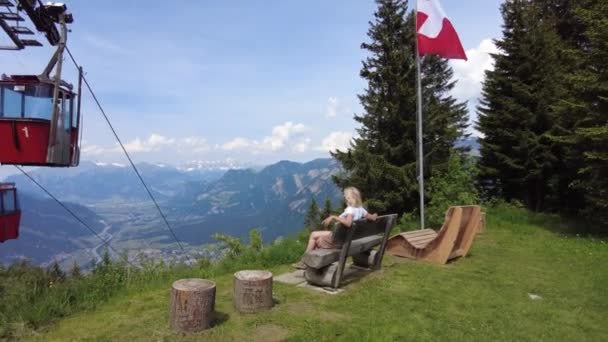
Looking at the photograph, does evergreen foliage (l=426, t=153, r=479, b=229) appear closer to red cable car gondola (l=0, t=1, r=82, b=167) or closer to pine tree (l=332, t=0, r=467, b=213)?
pine tree (l=332, t=0, r=467, b=213)

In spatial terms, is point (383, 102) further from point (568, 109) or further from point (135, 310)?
point (135, 310)

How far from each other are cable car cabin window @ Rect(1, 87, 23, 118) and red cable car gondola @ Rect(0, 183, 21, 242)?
8731mm

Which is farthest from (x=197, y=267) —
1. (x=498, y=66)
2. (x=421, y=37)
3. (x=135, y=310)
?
(x=498, y=66)

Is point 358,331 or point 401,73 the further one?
point 401,73

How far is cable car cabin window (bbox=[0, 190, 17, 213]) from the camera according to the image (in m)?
18.1

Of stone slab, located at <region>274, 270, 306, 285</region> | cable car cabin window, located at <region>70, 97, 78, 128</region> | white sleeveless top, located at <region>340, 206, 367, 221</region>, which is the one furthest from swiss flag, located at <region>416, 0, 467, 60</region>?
cable car cabin window, located at <region>70, 97, 78, 128</region>

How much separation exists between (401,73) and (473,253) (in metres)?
12.1

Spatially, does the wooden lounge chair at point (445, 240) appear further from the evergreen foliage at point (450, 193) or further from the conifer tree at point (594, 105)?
the conifer tree at point (594, 105)

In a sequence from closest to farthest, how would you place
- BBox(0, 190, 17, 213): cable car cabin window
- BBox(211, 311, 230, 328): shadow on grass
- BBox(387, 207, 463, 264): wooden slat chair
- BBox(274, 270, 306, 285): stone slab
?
BBox(211, 311, 230, 328): shadow on grass < BBox(274, 270, 306, 285): stone slab < BBox(387, 207, 463, 264): wooden slat chair < BBox(0, 190, 17, 213): cable car cabin window

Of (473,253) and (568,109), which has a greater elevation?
(568,109)

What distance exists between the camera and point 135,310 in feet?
17.9

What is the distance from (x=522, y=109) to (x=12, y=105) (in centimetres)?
1824

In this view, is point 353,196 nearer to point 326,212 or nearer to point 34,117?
point 34,117

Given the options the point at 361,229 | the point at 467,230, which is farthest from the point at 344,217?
the point at 467,230
